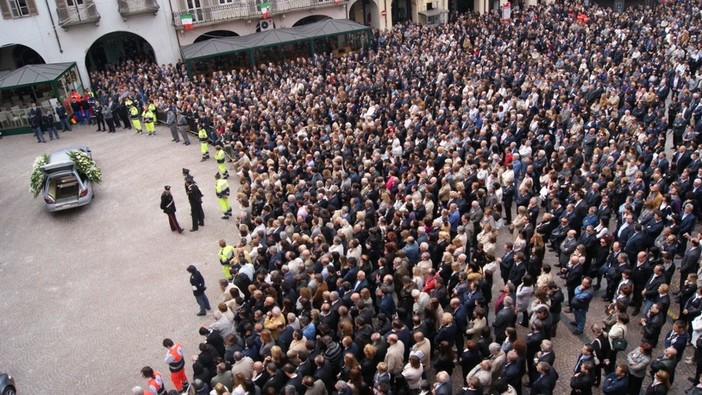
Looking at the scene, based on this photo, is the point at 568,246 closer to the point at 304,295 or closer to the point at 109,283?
the point at 304,295

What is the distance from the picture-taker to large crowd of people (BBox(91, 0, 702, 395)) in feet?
28.6

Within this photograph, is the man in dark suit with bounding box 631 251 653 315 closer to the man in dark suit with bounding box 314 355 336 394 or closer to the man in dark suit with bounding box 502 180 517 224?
the man in dark suit with bounding box 502 180 517 224

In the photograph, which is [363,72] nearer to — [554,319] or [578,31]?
[578,31]

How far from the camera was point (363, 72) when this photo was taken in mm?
25500

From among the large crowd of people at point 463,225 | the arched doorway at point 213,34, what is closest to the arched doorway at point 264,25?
the arched doorway at point 213,34

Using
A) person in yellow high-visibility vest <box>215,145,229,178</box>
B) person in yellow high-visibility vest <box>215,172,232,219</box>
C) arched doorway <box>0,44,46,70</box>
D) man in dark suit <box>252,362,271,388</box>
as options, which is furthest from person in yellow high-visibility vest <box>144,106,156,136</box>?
man in dark suit <box>252,362,271,388</box>

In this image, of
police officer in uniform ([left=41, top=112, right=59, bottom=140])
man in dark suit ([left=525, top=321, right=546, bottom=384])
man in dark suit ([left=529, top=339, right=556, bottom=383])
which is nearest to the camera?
man in dark suit ([left=529, top=339, right=556, bottom=383])

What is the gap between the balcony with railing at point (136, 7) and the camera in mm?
30875

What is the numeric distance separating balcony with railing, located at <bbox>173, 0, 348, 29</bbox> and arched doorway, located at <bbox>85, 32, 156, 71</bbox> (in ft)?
11.0

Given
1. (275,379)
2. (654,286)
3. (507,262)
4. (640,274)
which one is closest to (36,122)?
(275,379)

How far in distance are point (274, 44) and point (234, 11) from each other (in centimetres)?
448

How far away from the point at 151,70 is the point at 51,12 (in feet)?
18.5

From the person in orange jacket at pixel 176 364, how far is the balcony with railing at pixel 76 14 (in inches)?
1014

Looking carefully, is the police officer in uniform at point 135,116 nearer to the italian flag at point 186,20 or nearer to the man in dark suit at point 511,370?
the italian flag at point 186,20
